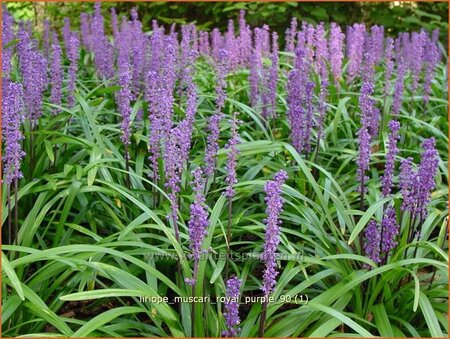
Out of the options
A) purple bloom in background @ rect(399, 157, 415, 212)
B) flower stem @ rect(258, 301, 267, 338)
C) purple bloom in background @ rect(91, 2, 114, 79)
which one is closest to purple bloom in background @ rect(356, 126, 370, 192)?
purple bloom in background @ rect(399, 157, 415, 212)

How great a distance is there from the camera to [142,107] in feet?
17.7

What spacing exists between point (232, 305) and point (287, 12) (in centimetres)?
Answer: 1048

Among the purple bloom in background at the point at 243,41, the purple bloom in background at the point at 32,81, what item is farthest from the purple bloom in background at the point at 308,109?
the purple bloom in background at the point at 243,41

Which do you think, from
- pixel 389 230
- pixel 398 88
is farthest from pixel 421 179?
pixel 398 88

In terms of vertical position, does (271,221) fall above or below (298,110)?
below

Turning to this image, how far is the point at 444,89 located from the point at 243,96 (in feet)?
9.81

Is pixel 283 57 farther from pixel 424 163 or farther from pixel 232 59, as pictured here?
pixel 424 163

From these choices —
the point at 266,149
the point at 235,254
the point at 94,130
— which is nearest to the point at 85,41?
the point at 94,130

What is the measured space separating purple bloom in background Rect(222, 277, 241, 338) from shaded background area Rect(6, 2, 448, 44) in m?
9.73

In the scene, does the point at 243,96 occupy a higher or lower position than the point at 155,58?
lower

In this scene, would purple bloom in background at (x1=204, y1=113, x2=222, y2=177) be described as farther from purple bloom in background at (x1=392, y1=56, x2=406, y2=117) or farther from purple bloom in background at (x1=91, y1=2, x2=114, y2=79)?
purple bloom in background at (x1=392, y1=56, x2=406, y2=117)

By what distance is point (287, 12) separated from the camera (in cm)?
1249

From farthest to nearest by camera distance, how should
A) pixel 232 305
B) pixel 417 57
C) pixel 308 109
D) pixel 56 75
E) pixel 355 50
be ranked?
1. pixel 355 50
2. pixel 417 57
3. pixel 56 75
4. pixel 308 109
5. pixel 232 305

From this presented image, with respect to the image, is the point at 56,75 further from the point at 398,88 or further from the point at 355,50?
the point at 355,50
